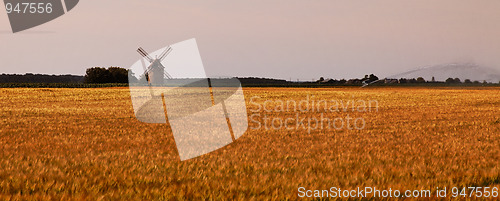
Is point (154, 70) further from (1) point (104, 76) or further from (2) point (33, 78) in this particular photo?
(2) point (33, 78)

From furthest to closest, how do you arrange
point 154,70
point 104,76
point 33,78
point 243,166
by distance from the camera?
point 33,78, point 104,76, point 154,70, point 243,166

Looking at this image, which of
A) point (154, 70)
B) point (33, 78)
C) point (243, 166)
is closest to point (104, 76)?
point (154, 70)

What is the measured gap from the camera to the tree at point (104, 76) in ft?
314

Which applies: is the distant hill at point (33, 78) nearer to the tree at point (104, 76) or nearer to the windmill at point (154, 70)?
the tree at point (104, 76)

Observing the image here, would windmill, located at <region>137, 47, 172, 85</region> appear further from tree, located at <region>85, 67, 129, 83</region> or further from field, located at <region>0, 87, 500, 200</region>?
field, located at <region>0, 87, 500, 200</region>

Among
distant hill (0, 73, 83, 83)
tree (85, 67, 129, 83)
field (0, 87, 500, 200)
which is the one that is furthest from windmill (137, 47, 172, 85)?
distant hill (0, 73, 83, 83)

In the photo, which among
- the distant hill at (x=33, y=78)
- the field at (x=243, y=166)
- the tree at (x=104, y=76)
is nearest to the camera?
the field at (x=243, y=166)

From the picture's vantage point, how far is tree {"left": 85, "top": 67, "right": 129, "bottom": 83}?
95750mm

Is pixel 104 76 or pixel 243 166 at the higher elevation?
pixel 104 76

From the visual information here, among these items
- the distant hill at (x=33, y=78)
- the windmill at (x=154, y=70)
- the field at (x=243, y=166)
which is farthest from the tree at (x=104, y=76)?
the field at (x=243, y=166)

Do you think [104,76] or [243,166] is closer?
[243,166]

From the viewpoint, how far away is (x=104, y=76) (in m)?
96.2

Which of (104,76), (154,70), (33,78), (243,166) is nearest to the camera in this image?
(243,166)

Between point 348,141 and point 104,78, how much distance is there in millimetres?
91037
